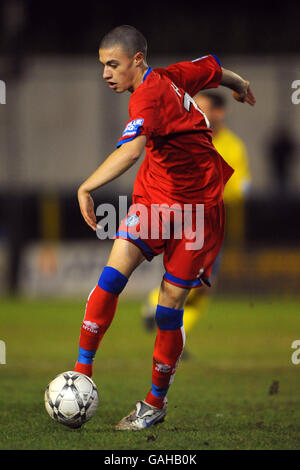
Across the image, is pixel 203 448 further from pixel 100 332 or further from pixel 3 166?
pixel 3 166

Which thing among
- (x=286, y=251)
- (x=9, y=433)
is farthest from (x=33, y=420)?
(x=286, y=251)

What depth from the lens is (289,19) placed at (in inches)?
893

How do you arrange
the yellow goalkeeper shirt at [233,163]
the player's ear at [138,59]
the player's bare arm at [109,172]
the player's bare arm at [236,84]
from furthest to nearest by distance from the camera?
the yellow goalkeeper shirt at [233,163]
the player's bare arm at [236,84]
the player's ear at [138,59]
the player's bare arm at [109,172]

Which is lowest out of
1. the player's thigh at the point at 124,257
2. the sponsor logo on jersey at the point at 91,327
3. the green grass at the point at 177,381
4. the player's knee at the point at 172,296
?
the green grass at the point at 177,381

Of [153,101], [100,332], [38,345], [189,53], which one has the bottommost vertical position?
[38,345]

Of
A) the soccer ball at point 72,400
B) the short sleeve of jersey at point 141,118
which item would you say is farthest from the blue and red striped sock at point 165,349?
the short sleeve of jersey at point 141,118

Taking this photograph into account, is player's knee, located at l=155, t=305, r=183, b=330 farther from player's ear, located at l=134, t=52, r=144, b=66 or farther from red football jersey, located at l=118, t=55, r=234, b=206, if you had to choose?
player's ear, located at l=134, t=52, r=144, b=66

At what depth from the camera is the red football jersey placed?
14.8ft

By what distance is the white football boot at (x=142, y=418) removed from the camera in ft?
15.1

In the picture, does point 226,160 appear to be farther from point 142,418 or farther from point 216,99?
point 142,418

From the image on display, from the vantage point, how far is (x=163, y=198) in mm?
4742

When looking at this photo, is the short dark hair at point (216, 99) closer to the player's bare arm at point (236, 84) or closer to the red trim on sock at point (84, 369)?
the player's bare arm at point (236, 84)

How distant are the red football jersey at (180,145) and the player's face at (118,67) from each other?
0.33ft

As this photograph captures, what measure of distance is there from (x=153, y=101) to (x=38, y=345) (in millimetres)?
4597
